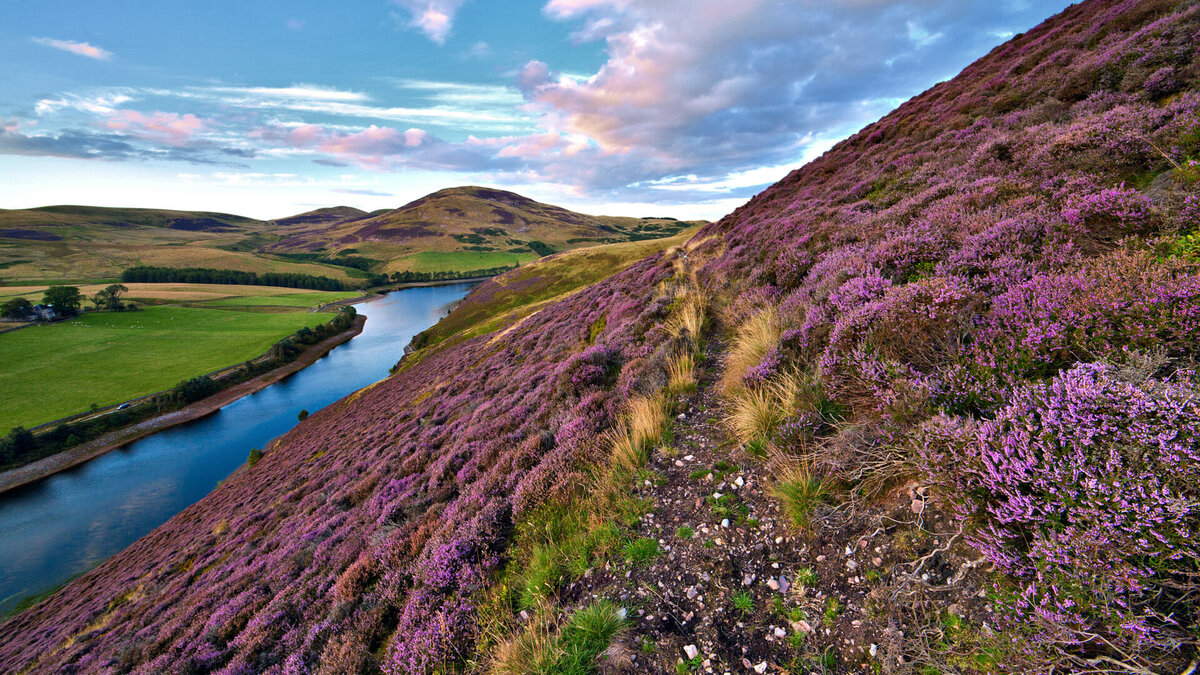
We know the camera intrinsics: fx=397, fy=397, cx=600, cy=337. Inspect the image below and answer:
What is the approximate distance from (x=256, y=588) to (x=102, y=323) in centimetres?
14409

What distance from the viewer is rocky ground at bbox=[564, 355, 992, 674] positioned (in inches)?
116

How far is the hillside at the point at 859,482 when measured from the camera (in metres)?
2.49

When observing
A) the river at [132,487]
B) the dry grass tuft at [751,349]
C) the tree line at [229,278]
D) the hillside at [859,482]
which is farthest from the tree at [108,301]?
the dry grass tuft at [751,349]

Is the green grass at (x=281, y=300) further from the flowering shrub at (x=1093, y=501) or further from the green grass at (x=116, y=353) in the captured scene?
the flowering shrub at (x=1093, y=501)

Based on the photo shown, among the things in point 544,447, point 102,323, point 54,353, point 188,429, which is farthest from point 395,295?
point 544,447

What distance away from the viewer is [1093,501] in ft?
7.99

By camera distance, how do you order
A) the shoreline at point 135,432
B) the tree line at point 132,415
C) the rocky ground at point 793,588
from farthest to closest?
1. the tree line at point 132,415
2. the shoreline at point 135,432
3. the rocky ground at point 793,588

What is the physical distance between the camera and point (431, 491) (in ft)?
32.0

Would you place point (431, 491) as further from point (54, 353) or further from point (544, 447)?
point (54, 353)

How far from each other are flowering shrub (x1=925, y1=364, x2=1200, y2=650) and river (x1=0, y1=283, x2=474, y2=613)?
189 ft

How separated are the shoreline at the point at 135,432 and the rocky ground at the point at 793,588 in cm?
8255

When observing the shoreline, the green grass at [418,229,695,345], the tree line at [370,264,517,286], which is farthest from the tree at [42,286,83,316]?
the green grass at [418,229,695,345]

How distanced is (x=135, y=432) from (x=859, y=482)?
8826 centimetres

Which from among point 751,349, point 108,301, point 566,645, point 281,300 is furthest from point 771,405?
→ point 108,301
